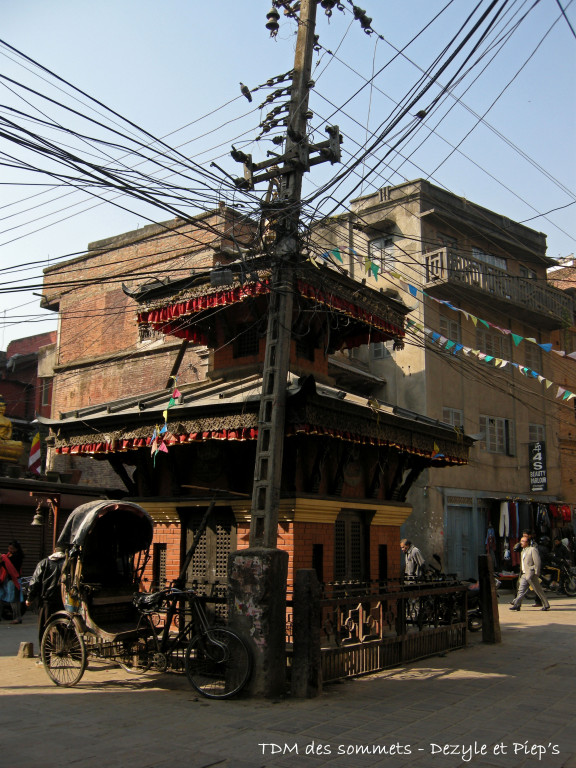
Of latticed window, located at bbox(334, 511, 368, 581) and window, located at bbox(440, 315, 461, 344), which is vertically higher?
window, located at bbox(440, 315, 461, 344)

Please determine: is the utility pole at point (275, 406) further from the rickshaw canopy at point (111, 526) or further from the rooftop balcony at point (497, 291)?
the rooftop balcony at point (497, 291)

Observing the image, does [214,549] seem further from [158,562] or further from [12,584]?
[12,584]

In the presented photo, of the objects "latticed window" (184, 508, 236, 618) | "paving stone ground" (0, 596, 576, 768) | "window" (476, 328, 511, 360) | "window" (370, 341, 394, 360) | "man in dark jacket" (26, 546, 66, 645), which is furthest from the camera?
"window" (476, 328, 511, 360)

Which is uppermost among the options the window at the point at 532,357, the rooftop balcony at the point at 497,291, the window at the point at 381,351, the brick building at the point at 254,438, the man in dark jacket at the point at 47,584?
the rooftop balcony at the point at 497,291

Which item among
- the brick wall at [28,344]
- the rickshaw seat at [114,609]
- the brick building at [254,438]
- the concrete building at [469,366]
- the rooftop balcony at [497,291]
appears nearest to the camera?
the rickshaw seat at [114,609]

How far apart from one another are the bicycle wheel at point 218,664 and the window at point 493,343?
72.2ft

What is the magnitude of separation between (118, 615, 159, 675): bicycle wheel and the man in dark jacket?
54.1 inches

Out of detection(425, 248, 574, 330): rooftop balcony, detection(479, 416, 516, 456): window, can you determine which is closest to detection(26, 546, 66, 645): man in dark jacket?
detection(425, 248, 574, 330): rooftop balcony

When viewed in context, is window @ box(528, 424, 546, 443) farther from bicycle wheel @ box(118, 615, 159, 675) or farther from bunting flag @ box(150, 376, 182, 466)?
bicycle wheel @ box(118, 615, 159, 675)

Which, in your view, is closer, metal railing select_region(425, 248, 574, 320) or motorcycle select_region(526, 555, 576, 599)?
motorcycle select_region(526, 555, 576, 599)

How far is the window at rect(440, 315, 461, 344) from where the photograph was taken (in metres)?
27.0

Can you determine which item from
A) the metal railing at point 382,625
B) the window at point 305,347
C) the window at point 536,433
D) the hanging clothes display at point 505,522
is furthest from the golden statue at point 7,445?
the window at point 536,433

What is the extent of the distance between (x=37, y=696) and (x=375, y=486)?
6.59m

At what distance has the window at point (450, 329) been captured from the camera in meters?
27.0
